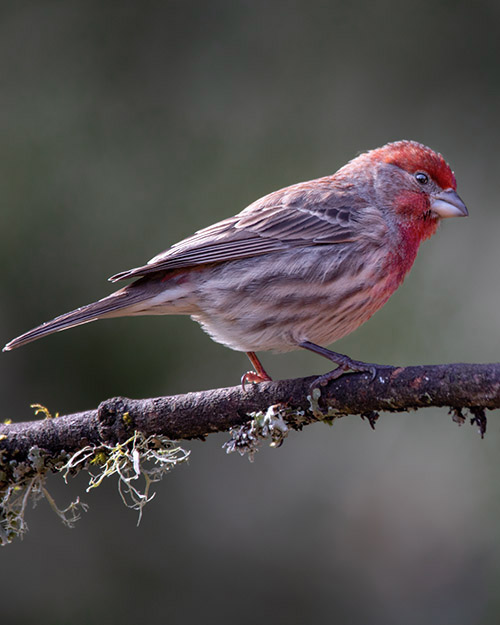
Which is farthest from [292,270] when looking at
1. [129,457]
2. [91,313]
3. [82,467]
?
[82,467]

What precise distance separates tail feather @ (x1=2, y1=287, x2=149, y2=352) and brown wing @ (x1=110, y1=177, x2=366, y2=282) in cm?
12

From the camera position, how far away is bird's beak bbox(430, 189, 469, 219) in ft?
16.6

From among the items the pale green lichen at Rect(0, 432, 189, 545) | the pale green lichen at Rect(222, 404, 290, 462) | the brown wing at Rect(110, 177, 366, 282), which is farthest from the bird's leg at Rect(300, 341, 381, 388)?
the brown wing at Rect(110, 177, 366, 282)

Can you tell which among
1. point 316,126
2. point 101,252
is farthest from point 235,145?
point 101,252

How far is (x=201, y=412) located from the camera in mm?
3680

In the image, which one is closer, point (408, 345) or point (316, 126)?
point (408, 345)

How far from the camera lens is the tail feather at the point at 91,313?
436 centimetres

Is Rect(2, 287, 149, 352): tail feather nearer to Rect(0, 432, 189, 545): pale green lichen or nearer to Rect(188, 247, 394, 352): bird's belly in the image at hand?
Rect(188, 247, 394, 352): bird's belly

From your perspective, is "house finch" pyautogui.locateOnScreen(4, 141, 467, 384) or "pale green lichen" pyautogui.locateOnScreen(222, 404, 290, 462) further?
"house finch" pyautogui.locateOnScreen(4, 141, 467, 384)

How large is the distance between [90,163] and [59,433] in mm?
3932

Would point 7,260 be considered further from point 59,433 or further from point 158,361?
point 59,433

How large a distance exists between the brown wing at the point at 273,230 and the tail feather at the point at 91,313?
12 cm

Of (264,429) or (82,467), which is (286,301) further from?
(82,467)

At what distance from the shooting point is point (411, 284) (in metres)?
6.87
